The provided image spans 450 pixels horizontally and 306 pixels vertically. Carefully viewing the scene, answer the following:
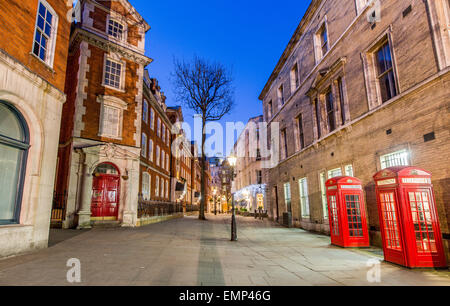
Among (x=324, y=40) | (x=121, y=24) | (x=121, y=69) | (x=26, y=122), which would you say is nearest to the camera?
(x=26, y=122)

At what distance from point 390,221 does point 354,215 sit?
2.49 meters

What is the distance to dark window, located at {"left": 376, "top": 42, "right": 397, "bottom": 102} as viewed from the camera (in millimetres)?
8930

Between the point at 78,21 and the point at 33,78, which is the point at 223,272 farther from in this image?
the point at 78,21

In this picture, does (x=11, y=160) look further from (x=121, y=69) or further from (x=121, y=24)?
(x=121, y=24)

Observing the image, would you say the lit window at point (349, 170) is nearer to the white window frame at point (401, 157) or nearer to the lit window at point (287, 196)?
the white window frame at point (401, 157)

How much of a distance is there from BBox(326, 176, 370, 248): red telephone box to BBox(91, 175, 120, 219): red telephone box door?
42.1ft

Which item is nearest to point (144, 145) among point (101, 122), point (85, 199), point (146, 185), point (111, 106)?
point (146, 185)

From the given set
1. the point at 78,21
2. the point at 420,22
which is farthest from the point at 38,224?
the point at 78,21

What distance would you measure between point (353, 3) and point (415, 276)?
437 inches

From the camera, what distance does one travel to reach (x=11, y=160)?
6953 mm

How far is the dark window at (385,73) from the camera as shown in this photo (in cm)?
893

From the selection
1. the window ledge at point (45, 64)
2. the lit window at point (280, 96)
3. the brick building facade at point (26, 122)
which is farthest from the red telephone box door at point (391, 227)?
the lit window at point (280, 96)

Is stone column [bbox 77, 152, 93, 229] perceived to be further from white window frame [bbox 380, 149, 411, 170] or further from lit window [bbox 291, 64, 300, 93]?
white window frame [bbox 380, 149, 411, 170]

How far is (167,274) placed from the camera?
490 centimetres
